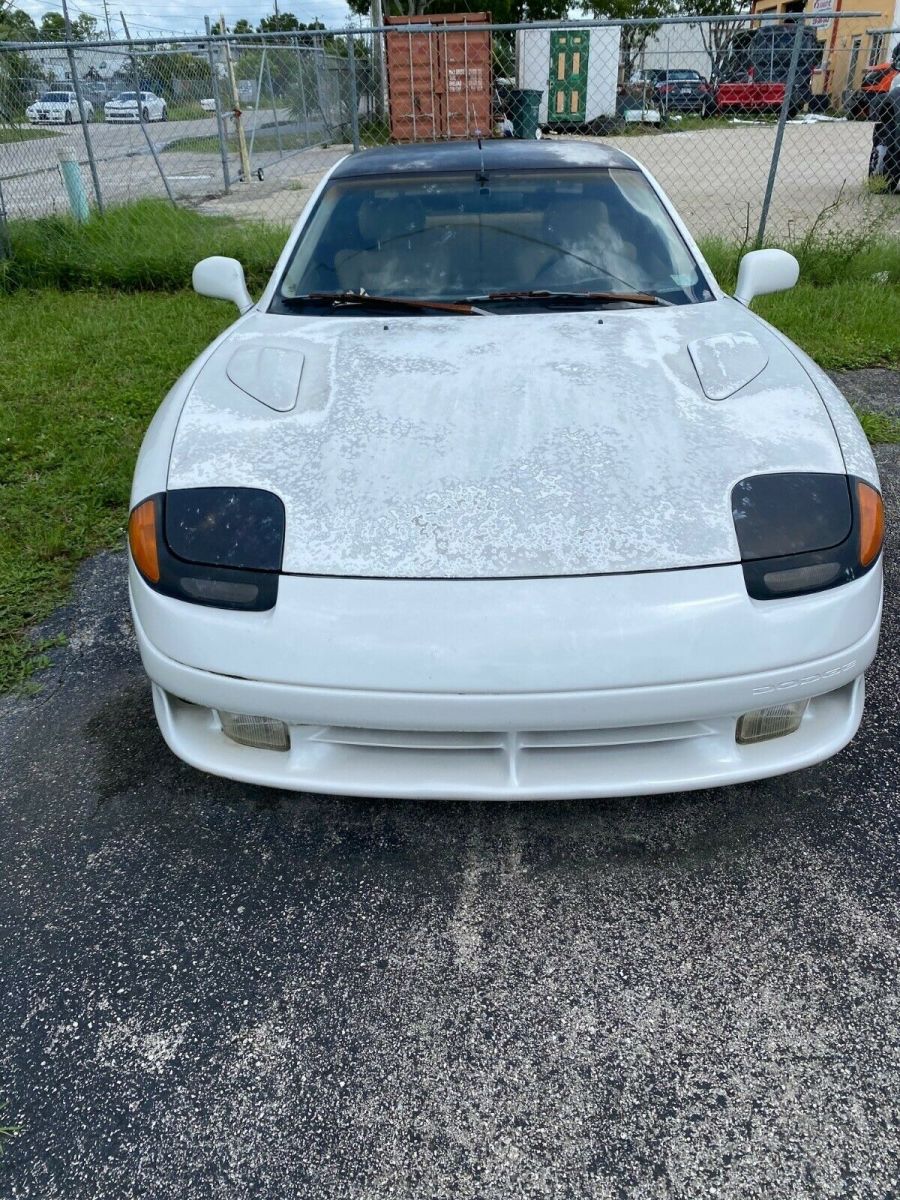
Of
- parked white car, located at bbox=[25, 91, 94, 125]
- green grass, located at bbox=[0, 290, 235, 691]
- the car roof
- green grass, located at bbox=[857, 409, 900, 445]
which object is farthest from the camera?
parked white car, located at bbox=[25, 91, 94, 125]

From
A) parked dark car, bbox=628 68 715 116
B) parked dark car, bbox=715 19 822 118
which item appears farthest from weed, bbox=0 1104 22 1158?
parked dark car, bbox=628 68 715 116

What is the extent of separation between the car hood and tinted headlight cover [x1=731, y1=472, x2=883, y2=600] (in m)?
0.04

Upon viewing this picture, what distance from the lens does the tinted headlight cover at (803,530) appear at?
1730mm

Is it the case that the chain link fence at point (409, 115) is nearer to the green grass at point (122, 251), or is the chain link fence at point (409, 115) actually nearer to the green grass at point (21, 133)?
the green grass at point (21, 133)

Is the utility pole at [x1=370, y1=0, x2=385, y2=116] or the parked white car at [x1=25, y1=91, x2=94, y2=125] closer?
the parked white car at [x1=25, y1=91, x2=94, y2=125]

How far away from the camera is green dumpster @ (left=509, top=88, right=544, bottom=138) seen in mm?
11297

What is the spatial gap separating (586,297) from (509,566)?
4.29 ft

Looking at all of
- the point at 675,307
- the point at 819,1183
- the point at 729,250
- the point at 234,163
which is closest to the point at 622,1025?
the point at 819,1183

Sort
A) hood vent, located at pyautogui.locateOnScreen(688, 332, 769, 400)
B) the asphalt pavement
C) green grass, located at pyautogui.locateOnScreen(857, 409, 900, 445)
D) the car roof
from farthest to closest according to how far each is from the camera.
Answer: green grass, located at pyautogui.locateOnScreen(857, 409, 900, 445) < the car roof < hood vent, located at pyautogui.locateOnScreen(688, 332, 769, 400) < the asphalt pavement

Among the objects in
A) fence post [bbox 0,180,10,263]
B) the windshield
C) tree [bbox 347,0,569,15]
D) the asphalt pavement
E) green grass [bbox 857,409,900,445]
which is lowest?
green grass [bbox 857,409,900,445]

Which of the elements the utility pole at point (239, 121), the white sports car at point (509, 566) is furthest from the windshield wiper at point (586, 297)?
the utility pole at point (239, 121)

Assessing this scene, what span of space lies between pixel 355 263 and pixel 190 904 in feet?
6.50

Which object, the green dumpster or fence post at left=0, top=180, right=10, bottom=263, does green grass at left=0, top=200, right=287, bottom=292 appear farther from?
the green dumpster

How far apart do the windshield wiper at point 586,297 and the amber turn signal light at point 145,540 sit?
1.28m
